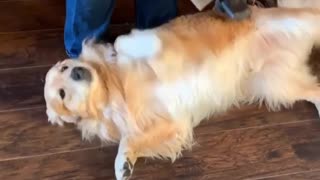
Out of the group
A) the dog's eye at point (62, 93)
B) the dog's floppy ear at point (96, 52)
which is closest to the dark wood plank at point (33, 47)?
the dog's floppy ear at point (96, 52)

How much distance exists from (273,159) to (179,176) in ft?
1.08

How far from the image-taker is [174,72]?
6.41 ft

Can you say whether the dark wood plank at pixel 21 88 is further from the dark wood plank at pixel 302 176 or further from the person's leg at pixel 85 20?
the dark wood plank at pixel 302 176

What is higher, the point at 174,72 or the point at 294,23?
the point at 294,23

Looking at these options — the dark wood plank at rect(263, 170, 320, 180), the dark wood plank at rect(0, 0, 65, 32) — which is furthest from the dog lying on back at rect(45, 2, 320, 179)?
the dark wood plank at rect(0, 0, 65, 32)

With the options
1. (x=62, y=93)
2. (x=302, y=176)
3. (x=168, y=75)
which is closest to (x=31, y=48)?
(x=62, y=93)

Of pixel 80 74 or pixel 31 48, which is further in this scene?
pixel 31 48

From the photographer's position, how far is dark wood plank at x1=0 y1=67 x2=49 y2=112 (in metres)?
2.12

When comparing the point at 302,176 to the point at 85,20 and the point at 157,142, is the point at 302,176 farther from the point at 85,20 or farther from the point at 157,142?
the point at 85,20

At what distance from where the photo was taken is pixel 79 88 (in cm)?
187

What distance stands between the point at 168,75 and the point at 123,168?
333 mm

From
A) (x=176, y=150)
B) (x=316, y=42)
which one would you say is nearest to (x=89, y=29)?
(x=176, y=150)

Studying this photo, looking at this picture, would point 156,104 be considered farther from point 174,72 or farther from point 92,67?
point 92,67

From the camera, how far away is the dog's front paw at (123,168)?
6.18ft
